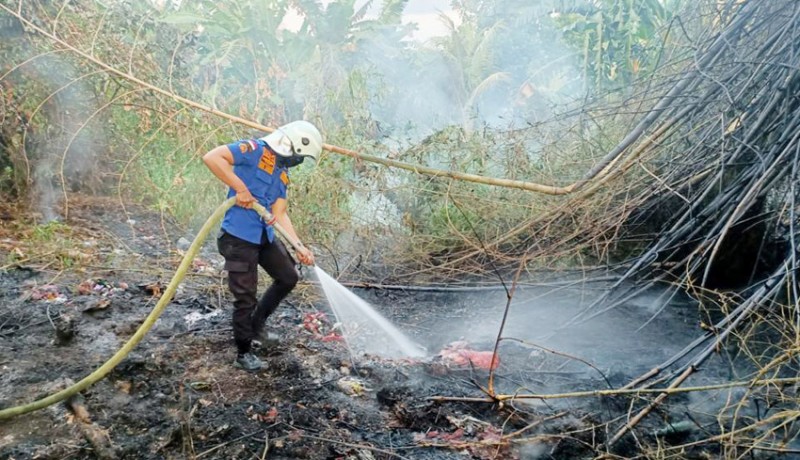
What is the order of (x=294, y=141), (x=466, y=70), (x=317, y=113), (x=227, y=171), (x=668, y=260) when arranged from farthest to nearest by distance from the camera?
1. (x=466, y=70)
2. (x=317, y=113)
3. (x=668, y=260)
4. (x=294, y=141)
5. (x=227, y=171)

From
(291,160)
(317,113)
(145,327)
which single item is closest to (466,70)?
(317,113)

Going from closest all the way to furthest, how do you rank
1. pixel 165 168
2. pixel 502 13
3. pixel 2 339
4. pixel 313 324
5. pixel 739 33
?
1. pixel 2 339
2. pixel 739 33
3. pixel 313 324
4. pixel 165 168
5. pixel 502 13

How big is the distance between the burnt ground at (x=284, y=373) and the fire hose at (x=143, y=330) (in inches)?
5.0

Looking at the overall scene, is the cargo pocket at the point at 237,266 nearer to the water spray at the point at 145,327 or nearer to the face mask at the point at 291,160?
the water spray at the point at 145,327

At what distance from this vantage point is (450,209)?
5469mm

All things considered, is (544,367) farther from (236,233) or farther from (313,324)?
(236,233)

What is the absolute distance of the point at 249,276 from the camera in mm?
3295

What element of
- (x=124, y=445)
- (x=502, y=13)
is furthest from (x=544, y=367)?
(x=502, y=13)

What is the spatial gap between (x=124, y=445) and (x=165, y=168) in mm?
4913

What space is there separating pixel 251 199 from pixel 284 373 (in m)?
1.25

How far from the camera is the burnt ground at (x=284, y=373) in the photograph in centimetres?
263

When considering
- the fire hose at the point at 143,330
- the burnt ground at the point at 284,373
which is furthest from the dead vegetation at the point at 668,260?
the fire hose at the point at 143,330

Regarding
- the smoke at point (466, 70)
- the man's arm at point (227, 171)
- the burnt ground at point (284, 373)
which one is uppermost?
the smoke at point (466, 70)

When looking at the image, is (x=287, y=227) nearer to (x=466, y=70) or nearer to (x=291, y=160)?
(x=291, y=160)
